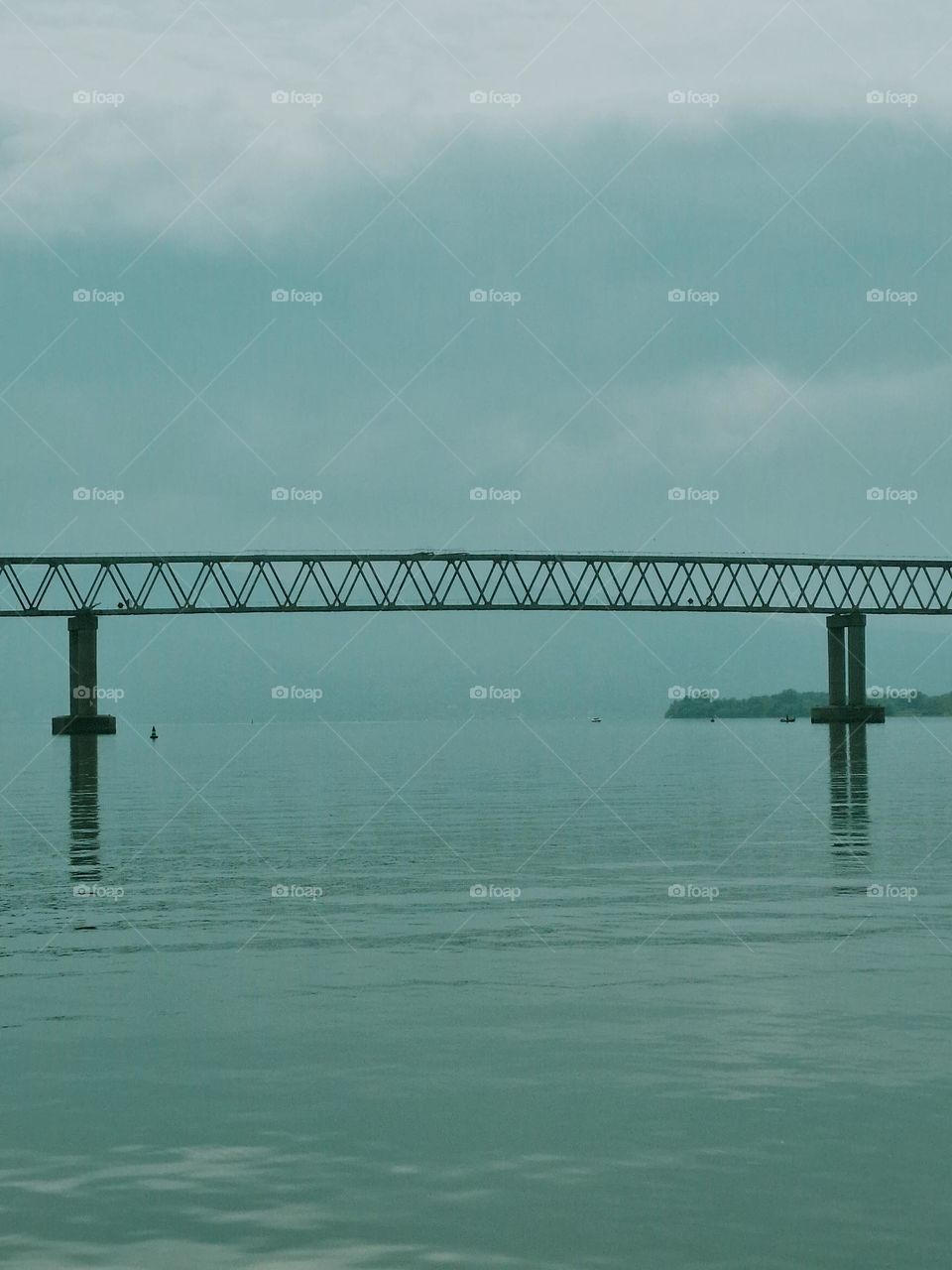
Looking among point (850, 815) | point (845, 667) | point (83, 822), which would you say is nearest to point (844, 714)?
point (845, 667)

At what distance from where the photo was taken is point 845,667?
614ft

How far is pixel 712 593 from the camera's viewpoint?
187 meters

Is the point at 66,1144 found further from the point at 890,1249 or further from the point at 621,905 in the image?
the point at 621,905

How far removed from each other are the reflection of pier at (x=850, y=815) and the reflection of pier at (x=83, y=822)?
584 inches

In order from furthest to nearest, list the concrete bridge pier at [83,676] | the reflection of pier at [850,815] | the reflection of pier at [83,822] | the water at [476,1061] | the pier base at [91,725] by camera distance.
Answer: the pier base at [91,725] < the concrete bridge pier at [83,676] < the reflection of pier at [850,815] < the reflection of pier at [83,822] < the water at [476,1061]

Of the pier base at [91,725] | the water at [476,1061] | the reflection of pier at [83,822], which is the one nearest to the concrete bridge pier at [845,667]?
the pier base at [91,725]

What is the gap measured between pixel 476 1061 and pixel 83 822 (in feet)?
113

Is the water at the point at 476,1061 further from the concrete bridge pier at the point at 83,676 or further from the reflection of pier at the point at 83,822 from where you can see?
the concrete bridge pier at the point at 83,676

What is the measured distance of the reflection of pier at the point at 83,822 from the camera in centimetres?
3350

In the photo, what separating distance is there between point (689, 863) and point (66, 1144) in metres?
22.6

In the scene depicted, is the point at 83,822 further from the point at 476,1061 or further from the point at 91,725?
the point at 91,725

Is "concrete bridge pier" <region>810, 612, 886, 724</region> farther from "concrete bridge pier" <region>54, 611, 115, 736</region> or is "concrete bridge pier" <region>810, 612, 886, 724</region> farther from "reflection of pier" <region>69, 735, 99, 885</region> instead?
"reflection of pier" <region>69, 735, 99, 885</region>

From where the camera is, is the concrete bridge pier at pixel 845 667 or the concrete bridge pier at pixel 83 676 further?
the concrete bridge pier at pixel 845 667

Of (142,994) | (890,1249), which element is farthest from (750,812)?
(890,1249)
